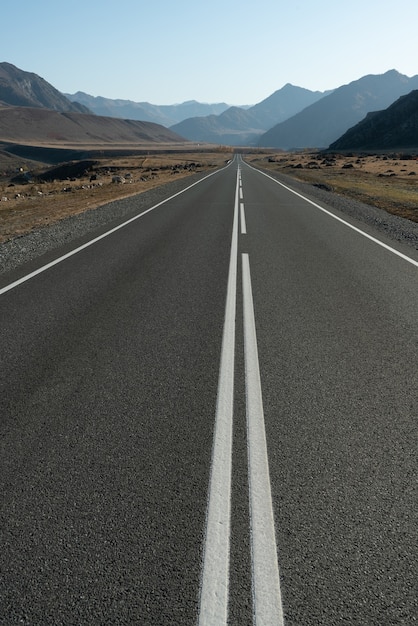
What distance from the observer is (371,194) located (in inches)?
1064

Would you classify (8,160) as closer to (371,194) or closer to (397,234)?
(371,194)

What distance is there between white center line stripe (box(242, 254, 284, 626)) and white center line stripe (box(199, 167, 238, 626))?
0.15 metres

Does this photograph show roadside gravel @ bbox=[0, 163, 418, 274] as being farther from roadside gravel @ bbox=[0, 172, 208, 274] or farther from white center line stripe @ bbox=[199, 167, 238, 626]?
white center line stripe @ bbox=[199, 167, 238, 626]

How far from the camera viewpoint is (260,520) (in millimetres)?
2959

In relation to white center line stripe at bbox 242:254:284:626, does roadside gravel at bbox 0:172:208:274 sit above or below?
below

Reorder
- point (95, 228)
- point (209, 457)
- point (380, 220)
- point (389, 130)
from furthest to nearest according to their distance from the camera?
point (389, 130), point (380, 220), point (95, 228), point (209, 457)

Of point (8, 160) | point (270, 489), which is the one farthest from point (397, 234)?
point (8, 160)

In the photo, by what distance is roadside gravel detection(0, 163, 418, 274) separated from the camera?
11617mm

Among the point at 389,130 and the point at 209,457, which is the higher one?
the point at 209,457

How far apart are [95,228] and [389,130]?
137m

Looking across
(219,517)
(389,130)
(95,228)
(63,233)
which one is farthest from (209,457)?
(389,130)

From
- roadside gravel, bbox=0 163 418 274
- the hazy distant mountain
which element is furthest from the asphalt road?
the hazy distant mountain

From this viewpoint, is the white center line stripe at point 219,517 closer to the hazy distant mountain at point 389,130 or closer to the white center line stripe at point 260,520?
the white center line stripe at point 260,520

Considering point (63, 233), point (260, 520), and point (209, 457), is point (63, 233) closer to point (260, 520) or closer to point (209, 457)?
point (209, 457)
